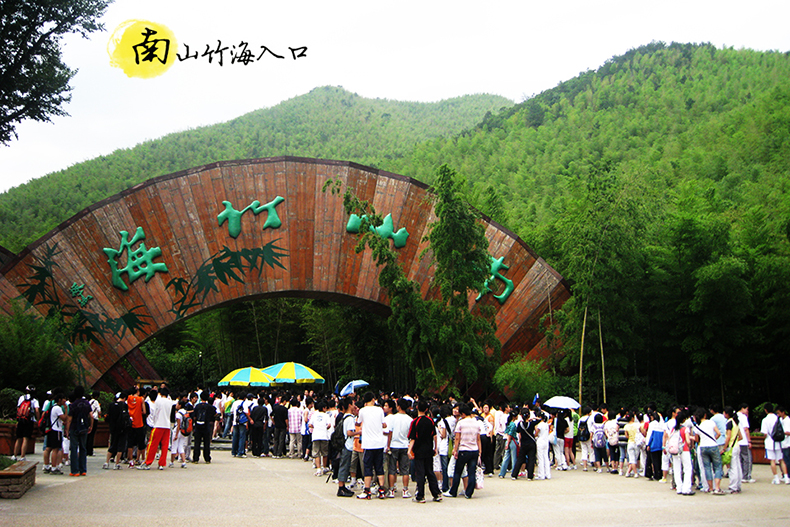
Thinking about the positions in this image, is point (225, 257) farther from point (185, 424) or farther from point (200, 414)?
point (185, 424)

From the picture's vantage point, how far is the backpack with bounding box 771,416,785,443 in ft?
33.3

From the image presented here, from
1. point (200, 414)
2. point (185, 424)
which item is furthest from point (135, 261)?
point (185, 424)

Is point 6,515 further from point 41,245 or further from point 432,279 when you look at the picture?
point 432,279

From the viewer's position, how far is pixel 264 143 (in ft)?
276

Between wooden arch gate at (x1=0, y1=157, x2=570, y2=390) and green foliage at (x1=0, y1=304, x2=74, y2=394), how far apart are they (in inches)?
30.7

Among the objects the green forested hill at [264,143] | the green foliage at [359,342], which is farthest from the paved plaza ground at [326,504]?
the green forested hill at [264,143]

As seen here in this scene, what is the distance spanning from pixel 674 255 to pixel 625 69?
74.3 m

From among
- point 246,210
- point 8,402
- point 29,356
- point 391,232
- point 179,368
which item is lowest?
point 8,402

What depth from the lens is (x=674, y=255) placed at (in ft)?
61.9

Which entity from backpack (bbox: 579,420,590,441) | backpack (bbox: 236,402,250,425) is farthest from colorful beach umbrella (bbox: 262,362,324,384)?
backpack (bbox: 579,420,590,441)

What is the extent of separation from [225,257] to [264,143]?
68030 millimetres

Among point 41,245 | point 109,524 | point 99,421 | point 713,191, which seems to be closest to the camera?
point 109,524

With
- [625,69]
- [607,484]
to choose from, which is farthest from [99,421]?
[625,69]

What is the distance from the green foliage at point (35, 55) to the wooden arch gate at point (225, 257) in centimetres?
411
